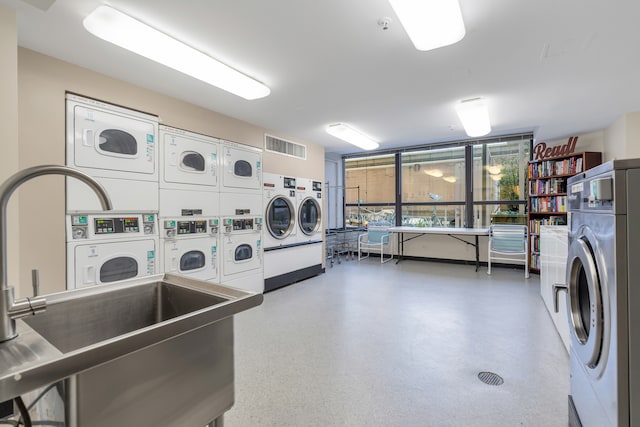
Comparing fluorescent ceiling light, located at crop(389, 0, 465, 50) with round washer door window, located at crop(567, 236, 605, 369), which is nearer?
round washer door window, located at crop(567, 236, 605, 369)

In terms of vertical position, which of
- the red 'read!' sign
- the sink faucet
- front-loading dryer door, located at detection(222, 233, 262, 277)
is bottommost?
front-loading dryer door, located at detection(222, 233, 262, 277)

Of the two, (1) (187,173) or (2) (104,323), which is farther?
(1) (187,173)

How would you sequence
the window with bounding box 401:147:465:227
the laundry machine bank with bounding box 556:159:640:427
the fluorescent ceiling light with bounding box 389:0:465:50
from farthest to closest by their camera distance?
the window with bounding box 401:147:465:227
the fluorescent ceiling light with bounding box 389:0:465:50
the laundry machine bank with bounding box 556:159:640:427

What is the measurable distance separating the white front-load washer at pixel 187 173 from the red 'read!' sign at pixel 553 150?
5.47 meters

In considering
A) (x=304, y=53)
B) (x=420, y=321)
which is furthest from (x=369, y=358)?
(x=304, y=53)

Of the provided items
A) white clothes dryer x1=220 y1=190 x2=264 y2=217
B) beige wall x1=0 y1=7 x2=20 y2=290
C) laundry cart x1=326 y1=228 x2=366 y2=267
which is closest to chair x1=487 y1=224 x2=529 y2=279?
laundry cart x1=326 y1=228 x2=366 y2=267

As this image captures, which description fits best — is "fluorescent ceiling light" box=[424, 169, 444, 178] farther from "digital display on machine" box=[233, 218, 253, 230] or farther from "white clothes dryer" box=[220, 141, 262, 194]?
"digital display on machine" box=[233, 218, 253, 230]

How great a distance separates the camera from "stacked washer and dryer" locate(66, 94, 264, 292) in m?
2.56

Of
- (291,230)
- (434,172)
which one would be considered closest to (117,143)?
(291,230)

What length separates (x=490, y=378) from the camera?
2166mm

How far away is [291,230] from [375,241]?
275 centimetres

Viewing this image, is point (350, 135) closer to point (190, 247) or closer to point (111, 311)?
point (190, 247)

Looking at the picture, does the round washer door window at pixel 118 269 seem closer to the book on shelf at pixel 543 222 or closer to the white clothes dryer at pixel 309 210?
the white clothes dryer at pixel 309 210

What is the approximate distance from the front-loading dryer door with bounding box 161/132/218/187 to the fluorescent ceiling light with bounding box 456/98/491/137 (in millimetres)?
3224
